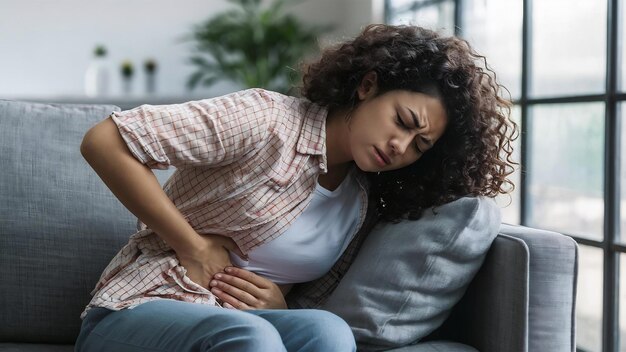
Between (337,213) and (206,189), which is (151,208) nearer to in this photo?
(206,189)

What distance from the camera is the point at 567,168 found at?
298 cm

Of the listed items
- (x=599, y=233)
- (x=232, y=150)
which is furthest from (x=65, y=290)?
(x=599, y=233)

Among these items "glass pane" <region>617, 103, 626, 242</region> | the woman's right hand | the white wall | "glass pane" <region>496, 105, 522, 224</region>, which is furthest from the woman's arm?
the white wall

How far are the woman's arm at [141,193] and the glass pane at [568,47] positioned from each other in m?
1.65

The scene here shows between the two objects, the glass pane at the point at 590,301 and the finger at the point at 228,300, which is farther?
the glass pane at the point at 590,301

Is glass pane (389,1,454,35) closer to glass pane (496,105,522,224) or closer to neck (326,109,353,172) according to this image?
glass pane (496,105,522,224)

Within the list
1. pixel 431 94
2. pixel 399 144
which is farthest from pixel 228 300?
pixel 431 94

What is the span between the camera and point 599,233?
2.69 meters

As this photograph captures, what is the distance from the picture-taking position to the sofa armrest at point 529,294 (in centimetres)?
146

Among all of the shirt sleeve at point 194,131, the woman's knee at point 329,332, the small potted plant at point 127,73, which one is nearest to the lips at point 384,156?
the shirt sleeve at point 194,131

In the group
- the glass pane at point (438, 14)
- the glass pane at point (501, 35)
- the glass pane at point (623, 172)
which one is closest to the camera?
the glass pane at point (623, 172)

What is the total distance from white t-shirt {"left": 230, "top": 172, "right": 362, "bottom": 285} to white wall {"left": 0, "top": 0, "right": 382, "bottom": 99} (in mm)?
3961

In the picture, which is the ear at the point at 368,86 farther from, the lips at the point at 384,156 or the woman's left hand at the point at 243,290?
the woman's left hand at the point at 243,290

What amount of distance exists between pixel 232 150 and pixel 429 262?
395 mm
